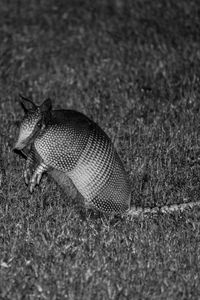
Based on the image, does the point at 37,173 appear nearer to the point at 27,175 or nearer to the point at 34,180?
the point at 34,180

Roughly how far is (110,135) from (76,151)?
177 cm

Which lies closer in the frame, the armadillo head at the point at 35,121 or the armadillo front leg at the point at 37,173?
the armadillo head at the point at 35,121

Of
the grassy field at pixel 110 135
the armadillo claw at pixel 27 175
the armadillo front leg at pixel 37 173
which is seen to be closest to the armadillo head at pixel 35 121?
the armadillo front leg at pixel 37 173

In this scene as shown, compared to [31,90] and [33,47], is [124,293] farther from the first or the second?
[33,47]

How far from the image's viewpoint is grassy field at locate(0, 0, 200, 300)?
4.28 m

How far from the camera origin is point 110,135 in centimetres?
640

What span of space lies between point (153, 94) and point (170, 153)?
5.08 ft

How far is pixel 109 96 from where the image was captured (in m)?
7.54

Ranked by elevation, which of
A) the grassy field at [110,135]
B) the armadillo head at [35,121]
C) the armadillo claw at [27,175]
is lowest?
the grassy field at [110,135]

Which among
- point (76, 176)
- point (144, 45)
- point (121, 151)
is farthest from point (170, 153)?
point (144, 45)

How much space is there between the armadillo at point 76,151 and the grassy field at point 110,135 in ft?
0.96

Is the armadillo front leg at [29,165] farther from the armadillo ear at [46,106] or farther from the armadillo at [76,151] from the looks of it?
the armadillo ear at [46,106]

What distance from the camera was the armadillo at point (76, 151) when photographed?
4.65 meters

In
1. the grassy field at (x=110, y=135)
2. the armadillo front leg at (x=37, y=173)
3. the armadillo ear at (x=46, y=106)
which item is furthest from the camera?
the armadillo front leg at (x=37, y=173)
